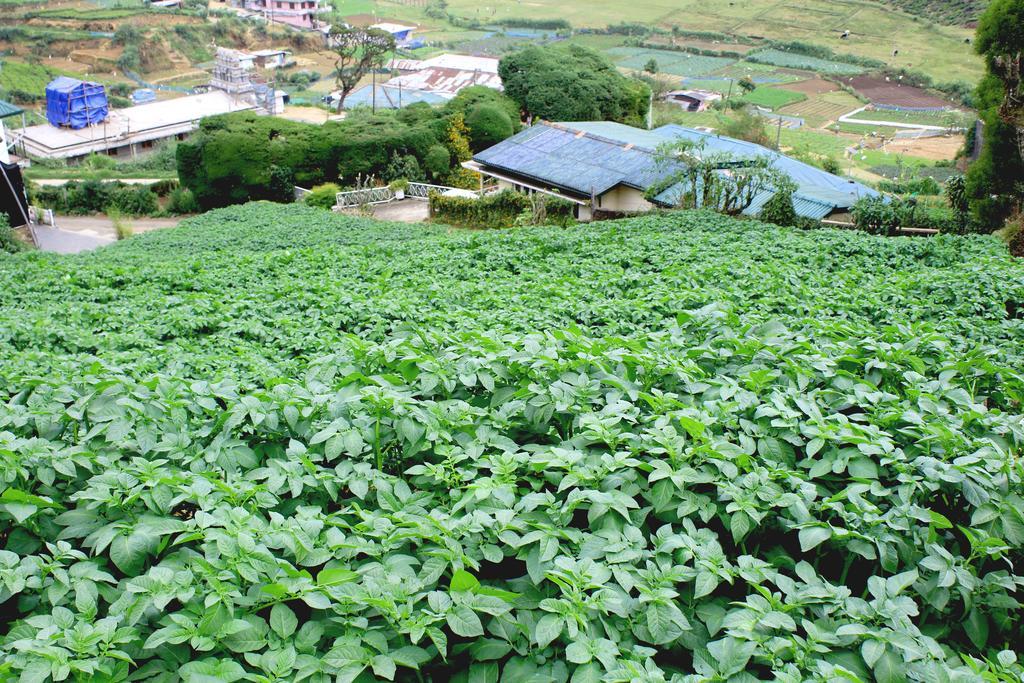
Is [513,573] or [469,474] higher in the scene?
[469,474]

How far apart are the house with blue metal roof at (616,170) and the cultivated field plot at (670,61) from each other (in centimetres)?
4831

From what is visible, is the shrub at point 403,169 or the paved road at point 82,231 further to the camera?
the shrub at point 403,169

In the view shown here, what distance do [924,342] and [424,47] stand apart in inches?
3684

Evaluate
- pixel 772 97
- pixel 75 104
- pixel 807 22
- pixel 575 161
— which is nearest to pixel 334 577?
pixel 575 161

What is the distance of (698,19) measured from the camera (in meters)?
92.2

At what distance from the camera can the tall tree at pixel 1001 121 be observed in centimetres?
1559

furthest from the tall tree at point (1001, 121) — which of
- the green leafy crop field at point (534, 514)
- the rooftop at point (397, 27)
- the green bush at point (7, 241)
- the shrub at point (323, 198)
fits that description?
the rooftop at point (397, 27)

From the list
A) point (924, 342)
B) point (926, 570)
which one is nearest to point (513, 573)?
point (926, 570)

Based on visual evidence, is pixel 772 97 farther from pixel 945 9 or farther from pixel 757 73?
pixel 945 9

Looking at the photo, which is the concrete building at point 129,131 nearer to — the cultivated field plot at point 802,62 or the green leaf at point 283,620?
the cultivated field plot at point 802,62

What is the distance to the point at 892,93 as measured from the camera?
65.0m

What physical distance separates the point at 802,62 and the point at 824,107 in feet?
50.9

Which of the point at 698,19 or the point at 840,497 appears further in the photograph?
the point at 698,19

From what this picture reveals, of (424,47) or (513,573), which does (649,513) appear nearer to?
(513,573)
